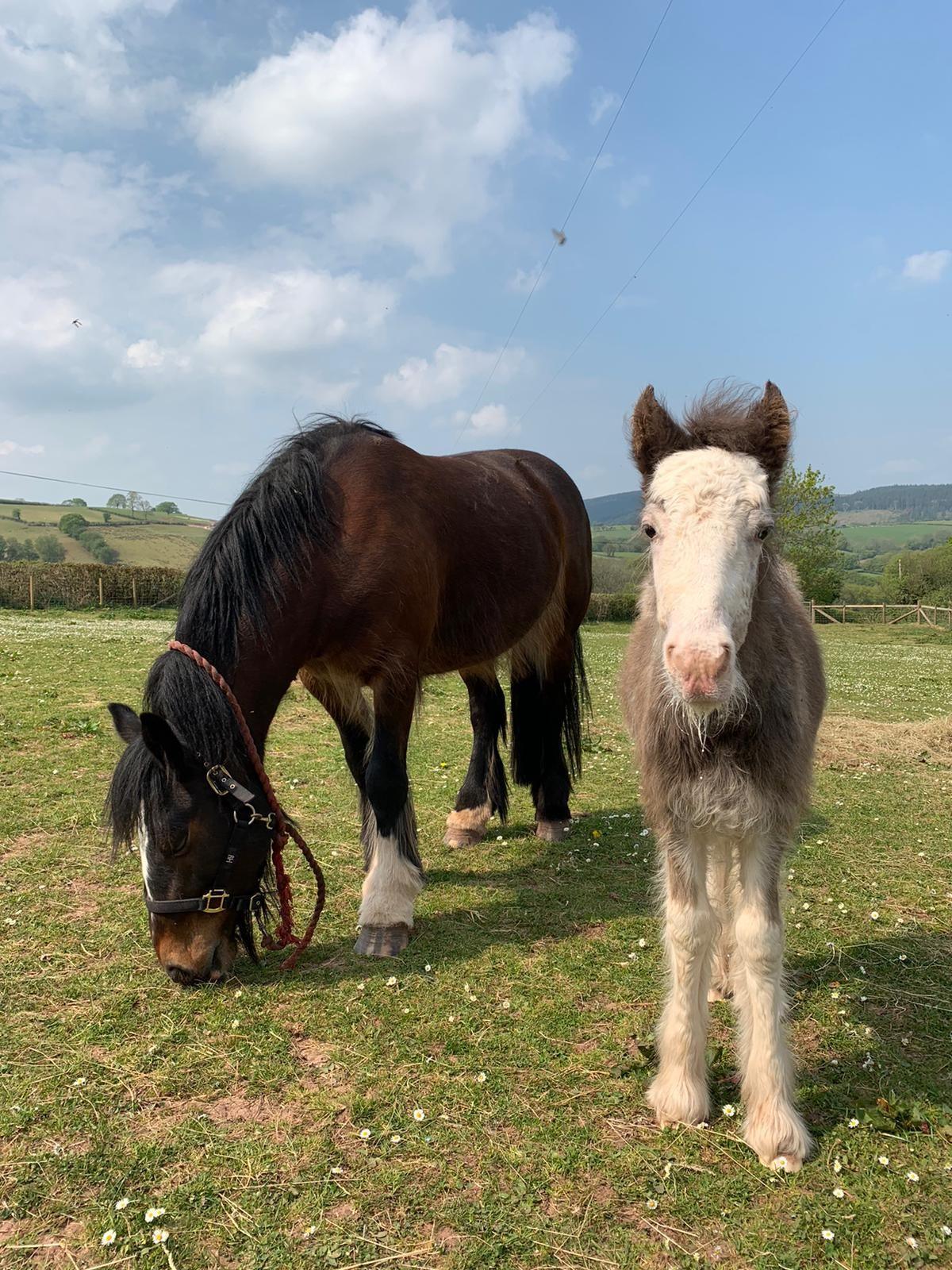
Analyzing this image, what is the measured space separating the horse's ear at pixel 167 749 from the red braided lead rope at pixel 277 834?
29 centimetres

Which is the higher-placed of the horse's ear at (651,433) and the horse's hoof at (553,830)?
the horse's ear at (651,433)

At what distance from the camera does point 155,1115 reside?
3.10 metres

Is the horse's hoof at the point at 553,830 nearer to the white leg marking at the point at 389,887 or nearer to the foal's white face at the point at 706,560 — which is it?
the white leg marking at the point at 389,887

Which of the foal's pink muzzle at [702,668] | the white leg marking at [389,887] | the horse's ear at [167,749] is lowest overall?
the white leg marking at [389,887]

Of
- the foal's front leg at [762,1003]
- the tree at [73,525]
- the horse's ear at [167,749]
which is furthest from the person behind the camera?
the tree at [73,525]

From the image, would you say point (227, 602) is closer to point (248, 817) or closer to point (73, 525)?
point (248, 817)

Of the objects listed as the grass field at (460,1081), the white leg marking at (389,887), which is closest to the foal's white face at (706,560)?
the grass field at (460,1081)

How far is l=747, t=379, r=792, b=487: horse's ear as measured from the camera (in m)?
3.07

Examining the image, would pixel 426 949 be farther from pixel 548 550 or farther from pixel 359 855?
pixel 548 550

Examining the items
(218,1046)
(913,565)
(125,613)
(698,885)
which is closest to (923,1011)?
(698,885)

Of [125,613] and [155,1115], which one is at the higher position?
[125,613]

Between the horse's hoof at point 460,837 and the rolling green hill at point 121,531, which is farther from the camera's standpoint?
the rolling green hill at point 121,531

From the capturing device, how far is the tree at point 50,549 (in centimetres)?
5438

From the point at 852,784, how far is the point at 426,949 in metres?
5.94
